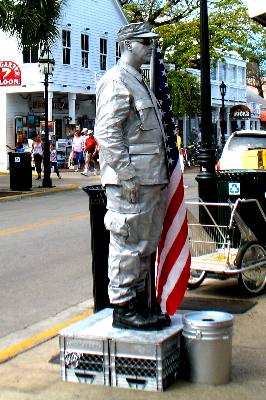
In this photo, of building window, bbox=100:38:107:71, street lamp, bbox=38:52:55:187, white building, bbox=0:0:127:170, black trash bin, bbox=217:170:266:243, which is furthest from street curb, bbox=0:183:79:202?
building window, bbox=100:38:107:71

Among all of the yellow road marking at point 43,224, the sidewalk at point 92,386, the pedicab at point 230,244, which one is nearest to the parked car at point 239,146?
the yellow road marking at point 43,224

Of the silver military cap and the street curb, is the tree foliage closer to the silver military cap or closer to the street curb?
the street curb

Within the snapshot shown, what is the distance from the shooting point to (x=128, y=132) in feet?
15.9

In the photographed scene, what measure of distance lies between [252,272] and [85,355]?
3081 mm

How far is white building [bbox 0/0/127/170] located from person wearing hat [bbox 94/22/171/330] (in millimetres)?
25581

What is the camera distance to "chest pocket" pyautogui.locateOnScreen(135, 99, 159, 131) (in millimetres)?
4812

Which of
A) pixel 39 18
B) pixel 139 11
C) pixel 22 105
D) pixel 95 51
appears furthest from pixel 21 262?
pixel 139 11

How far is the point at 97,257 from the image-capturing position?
591 cm

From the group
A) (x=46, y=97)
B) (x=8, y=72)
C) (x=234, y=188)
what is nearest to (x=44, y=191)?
(x=46, y=97)

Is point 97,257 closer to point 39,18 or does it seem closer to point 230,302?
point 230,302

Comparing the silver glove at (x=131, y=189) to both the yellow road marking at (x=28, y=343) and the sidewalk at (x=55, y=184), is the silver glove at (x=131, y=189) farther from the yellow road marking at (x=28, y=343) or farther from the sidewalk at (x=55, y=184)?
the sidewalk at (x=55, y=184)

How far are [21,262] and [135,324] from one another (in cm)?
528

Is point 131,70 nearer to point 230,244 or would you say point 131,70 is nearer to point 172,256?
point 172,256

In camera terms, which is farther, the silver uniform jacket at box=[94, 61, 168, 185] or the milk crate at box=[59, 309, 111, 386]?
the silver uniform jacket at box=[94, 61, 168, 185]
